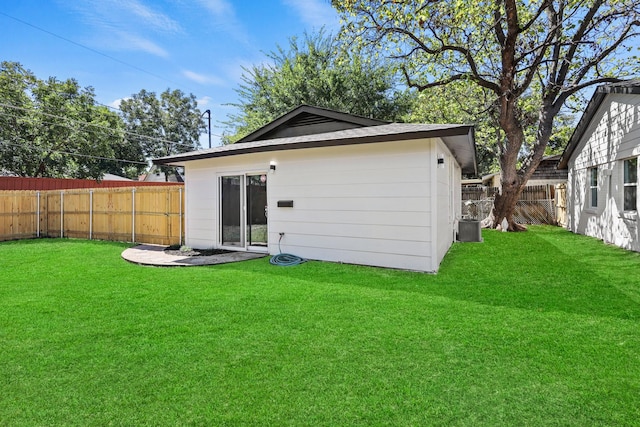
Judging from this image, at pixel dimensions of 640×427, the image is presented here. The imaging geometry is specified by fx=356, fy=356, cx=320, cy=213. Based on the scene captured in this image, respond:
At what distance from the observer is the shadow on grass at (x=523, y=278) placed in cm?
425

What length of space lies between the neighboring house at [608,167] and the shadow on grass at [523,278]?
1136mm

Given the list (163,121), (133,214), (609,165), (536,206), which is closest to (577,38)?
(609,165)

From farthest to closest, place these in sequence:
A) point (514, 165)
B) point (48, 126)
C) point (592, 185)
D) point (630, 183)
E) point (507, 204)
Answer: point (48, 126), point (507, 204), point (514, 165), point (592, 185), point (630, 183)

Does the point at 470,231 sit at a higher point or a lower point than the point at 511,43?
lower

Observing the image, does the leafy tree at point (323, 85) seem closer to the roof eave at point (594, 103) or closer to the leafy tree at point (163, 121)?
the roof eave at point (594, 103)

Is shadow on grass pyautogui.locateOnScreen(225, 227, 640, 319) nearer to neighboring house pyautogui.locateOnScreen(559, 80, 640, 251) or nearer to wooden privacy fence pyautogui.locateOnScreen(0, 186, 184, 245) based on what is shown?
neighboring house pyautogui.locateOnScreen(559, 80, 640, 251)

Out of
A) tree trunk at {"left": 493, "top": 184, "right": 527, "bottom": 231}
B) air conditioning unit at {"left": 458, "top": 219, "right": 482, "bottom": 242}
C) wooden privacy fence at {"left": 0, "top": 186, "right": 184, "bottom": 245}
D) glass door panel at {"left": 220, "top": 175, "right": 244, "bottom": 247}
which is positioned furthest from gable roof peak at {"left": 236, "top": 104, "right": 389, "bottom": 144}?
tree trunk at {"left": 493, "top": 184, "right": 527, "bottom": 231}

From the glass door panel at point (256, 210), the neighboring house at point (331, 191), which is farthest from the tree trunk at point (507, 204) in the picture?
the glass door panel at point (256, 210)

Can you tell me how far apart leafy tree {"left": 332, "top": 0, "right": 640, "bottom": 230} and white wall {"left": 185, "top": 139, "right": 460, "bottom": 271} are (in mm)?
5184

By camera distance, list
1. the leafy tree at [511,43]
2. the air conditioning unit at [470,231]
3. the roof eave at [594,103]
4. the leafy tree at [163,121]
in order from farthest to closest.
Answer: the leafy tree at [163,121] → the air conditioning unit at [470,231] → the leafy tree at [511,43] → the roof eave at [594,103]

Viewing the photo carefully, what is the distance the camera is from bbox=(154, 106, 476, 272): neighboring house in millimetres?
5943

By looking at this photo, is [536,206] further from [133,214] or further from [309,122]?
[133,214]

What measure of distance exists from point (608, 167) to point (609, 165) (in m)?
0.09

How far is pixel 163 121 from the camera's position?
33469 millimetres
